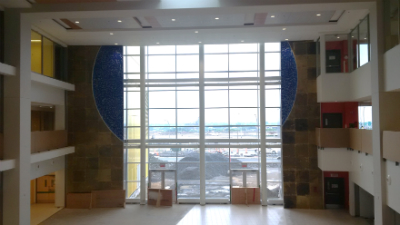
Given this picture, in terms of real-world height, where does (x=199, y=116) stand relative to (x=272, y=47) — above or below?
below

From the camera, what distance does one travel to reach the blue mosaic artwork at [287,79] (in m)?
14.7

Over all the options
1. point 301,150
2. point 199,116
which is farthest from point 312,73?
point 199,116

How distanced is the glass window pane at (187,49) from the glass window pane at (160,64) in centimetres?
48

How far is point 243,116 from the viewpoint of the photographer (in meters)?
15.6

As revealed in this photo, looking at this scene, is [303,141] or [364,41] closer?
[364,41]

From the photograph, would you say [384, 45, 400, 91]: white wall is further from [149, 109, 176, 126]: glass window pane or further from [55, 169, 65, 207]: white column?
[55, 169, 65, 207]: white column

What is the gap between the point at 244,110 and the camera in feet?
51.1

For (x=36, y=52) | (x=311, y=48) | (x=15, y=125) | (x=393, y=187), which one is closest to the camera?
(x=393, y=187)

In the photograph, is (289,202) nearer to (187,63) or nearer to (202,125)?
(202,125)

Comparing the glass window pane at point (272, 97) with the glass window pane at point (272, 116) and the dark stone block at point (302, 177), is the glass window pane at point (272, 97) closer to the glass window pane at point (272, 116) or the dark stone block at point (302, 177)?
the glass window pane at point (272, 116)

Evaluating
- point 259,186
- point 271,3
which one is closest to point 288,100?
point 259,186

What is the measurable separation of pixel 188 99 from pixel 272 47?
516 centimetres

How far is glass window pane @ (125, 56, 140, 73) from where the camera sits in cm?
1580

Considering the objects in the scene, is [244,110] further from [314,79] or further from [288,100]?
[314,79]
